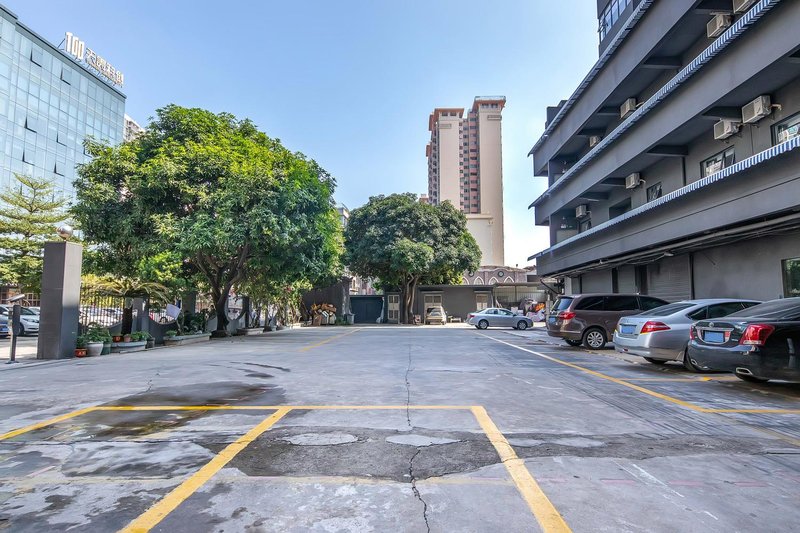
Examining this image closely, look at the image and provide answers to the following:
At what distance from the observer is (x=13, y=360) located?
1173 centimetres

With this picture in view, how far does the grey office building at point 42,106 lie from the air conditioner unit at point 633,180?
144ft

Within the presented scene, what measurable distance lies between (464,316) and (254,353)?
33.5 meters

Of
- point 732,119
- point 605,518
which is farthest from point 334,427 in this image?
point 732,119

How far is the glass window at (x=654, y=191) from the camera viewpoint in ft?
63.6

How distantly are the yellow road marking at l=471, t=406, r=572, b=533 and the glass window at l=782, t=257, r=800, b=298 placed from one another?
1173cm

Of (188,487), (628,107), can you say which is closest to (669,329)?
(188,487)

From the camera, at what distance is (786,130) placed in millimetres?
12695

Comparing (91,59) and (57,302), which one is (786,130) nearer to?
(57,302)

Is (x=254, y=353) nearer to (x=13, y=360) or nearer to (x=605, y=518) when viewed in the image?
(x=13, y=360)

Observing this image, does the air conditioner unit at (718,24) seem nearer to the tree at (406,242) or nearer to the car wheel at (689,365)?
the car wheel at (689,365)

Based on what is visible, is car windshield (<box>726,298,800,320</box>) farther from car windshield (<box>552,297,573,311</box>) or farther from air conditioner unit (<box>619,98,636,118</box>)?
air conditioner unit (<box>619,98,636,118</box>)

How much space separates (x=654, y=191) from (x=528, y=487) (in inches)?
767

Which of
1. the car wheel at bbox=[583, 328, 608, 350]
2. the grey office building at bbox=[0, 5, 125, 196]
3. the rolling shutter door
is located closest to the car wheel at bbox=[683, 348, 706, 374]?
the car wheel at bbox=[583, 328, 608, 350]

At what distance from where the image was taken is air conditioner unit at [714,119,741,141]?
46.7 ft
